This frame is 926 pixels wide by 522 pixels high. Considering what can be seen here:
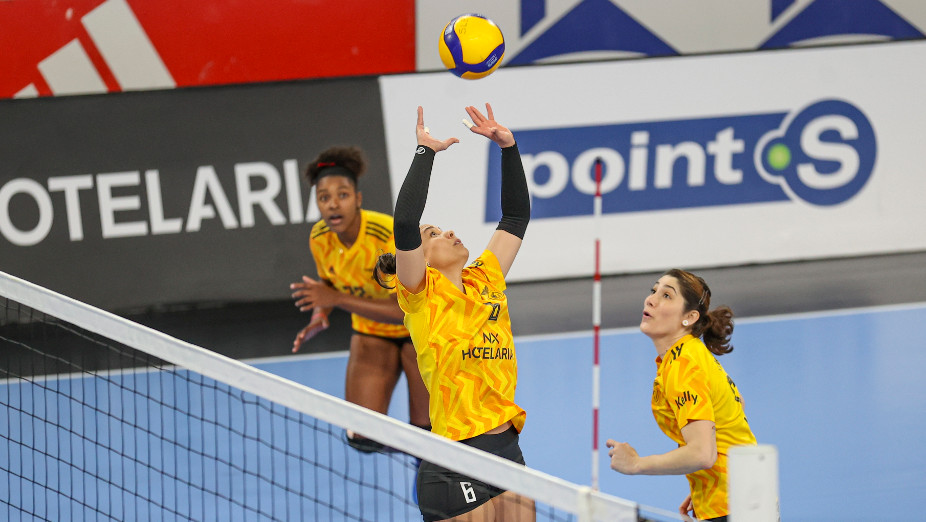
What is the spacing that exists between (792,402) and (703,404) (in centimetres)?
444

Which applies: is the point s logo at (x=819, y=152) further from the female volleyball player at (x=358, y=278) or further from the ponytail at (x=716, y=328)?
the ponytail at (x=716, y=328)

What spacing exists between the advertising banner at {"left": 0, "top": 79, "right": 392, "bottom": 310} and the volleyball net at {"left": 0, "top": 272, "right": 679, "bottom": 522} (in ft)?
5.47

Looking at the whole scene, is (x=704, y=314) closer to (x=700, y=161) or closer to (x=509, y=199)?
(x=509, y=199)

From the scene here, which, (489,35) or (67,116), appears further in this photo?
(67,116)

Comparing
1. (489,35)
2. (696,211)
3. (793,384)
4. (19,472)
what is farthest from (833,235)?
(19,472)

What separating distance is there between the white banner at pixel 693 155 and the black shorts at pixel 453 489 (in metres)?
7.41

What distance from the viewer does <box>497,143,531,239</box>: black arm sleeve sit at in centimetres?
563

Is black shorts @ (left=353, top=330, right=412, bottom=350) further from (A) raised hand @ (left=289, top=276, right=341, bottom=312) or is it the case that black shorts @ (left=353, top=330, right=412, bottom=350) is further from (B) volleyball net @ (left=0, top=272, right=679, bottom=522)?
(B) volleyball net @ (left=0, top=272, right=679, bottom=522)

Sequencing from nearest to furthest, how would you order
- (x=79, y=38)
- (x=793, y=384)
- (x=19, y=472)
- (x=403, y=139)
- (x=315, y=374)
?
1. (x=19, y=472)
2. (x=793, y=384)
3. (x=315, y=374)
4. (x=79, y=38)
5. (x=403, y=139)

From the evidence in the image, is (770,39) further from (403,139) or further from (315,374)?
(315,374)

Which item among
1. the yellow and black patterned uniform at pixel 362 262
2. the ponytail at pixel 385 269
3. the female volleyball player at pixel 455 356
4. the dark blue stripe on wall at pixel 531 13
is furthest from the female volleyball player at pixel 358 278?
the dark blue stripe on wall at pixel 531 13

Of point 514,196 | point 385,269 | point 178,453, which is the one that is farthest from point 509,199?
point 178,453

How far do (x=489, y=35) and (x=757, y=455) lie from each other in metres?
3.86

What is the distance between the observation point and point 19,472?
7.80 m
